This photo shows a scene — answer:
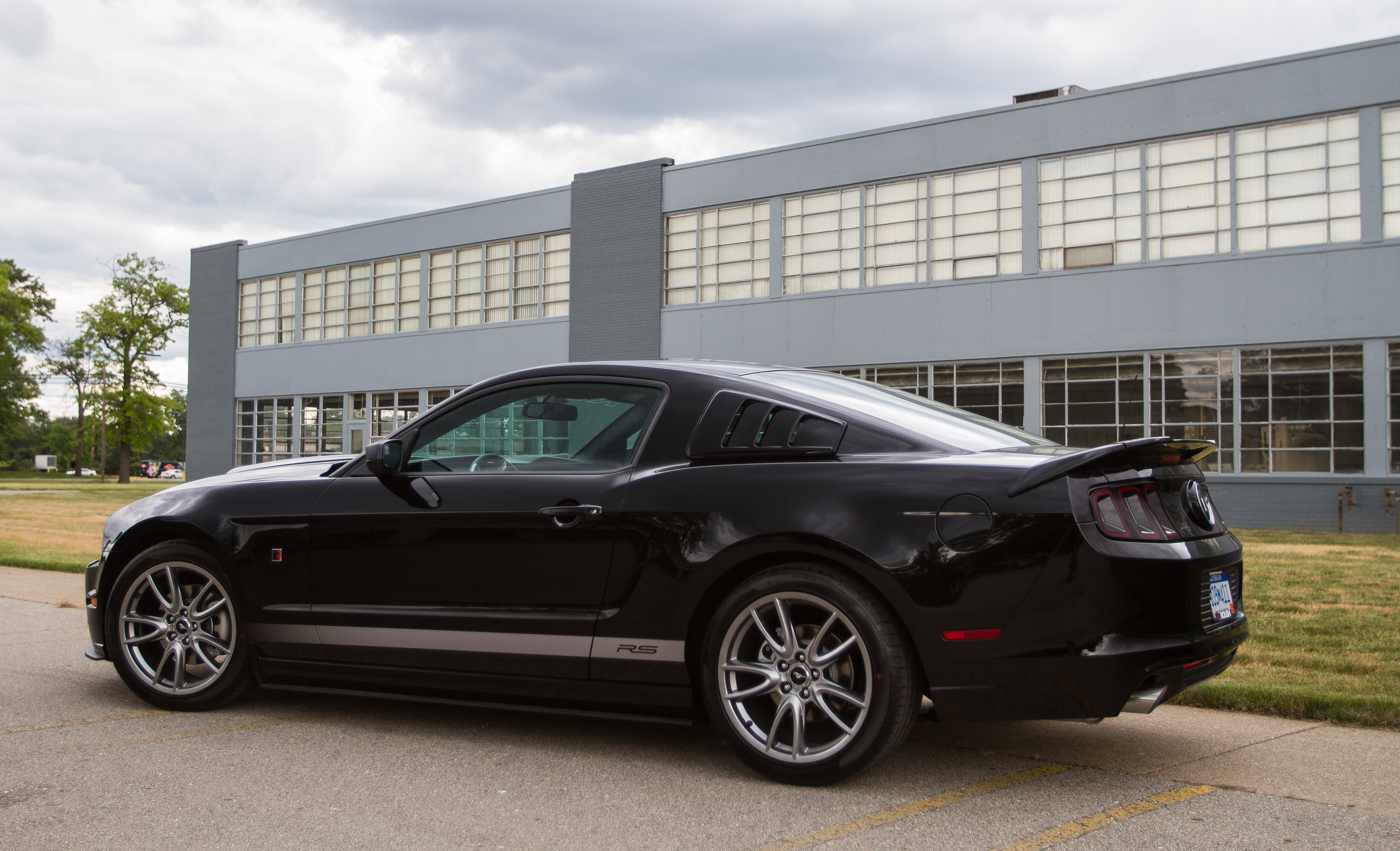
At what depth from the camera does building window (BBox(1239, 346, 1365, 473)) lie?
19875mm

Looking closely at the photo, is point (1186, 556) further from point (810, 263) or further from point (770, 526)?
point (810, 263)

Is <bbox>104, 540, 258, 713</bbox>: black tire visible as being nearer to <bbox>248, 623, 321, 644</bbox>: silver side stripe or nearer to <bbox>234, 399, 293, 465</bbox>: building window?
<bbox>248, 623, 321, 644</bbox>: silver side stripe

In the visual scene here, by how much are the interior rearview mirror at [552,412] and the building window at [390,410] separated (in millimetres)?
28572

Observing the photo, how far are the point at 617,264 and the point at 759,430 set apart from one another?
25.1 m

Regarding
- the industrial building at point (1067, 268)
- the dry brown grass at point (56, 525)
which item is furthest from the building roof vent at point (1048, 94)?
the dry brown grass at point (56, 525)

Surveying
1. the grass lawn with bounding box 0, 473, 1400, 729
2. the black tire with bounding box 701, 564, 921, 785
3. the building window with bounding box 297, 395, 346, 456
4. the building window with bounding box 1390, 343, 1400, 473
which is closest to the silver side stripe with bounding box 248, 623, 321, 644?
the black tire with bounding box 701, 564, 921, 785

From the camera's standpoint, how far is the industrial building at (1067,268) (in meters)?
19.8

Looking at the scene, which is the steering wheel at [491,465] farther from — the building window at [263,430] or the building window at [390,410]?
the building window at [263,430]

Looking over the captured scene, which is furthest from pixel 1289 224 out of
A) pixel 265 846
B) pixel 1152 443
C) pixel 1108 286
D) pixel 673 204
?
pixel 265 846

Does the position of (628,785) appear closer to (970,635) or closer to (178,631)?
(970,635)

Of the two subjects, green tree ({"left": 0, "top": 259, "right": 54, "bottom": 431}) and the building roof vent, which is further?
green tree ({"left": 0, "top": 259, "right": 54, "bottom": 431})

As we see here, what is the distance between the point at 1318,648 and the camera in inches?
253

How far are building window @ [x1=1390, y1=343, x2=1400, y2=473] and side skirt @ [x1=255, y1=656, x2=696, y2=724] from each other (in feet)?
64.4

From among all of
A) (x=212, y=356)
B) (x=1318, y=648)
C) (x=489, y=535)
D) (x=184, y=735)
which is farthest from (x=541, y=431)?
(x=212, y=356)
